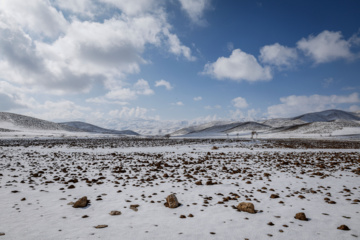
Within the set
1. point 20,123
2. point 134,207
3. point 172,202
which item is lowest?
point 134,207

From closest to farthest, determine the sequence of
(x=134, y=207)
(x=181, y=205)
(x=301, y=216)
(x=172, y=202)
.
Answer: (x=301, y=216), (x=134, y=207), (x=172, y=202), (x=181, y=205)

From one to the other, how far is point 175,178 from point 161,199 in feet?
10.9

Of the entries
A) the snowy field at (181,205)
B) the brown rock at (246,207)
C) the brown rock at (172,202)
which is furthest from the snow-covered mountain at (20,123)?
the brown rock at (246,207)

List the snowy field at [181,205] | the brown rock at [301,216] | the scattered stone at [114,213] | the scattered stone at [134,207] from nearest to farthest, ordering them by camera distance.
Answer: the snowy field at [181,205]
the brown rock at [301,216]
the scattered stone at [114,213]
the scattered stone at [134,207]

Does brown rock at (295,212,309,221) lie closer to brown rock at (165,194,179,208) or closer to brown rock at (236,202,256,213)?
brown rock at (236,202,256,213)

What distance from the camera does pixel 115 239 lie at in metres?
5.10

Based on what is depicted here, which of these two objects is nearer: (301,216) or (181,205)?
(301,216)

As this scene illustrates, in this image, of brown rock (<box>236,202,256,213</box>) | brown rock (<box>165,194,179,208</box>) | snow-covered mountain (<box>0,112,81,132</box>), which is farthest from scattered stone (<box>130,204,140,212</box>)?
snow-covered mountain (<box>0,112,81,132</box>)

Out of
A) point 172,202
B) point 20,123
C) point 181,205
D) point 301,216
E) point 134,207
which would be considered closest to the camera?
point 301,216

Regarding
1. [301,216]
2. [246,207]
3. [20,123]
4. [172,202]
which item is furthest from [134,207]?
[20,123]

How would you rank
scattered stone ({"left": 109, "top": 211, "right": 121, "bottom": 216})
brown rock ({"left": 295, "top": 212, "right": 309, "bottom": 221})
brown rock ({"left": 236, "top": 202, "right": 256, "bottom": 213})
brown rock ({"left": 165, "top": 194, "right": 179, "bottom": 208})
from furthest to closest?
brown rock ({"left": 165, "top": 194, "right": 179, "bottom": 208}) < brown rock ({"left": 236, "top": 202, "right": 256, "bottom": 213}) < scattered stone ({"left": 109, "top": 211, "right": 121, "bottom": 216}) < brown rock ({"left": 295, "top": 212, "right": 309, "bottom": 221})

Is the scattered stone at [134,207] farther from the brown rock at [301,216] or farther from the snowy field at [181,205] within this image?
the brown rock at [301,216]

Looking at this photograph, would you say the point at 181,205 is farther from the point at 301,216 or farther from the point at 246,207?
the point at 301,216

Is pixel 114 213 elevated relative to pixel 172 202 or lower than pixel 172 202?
lower
